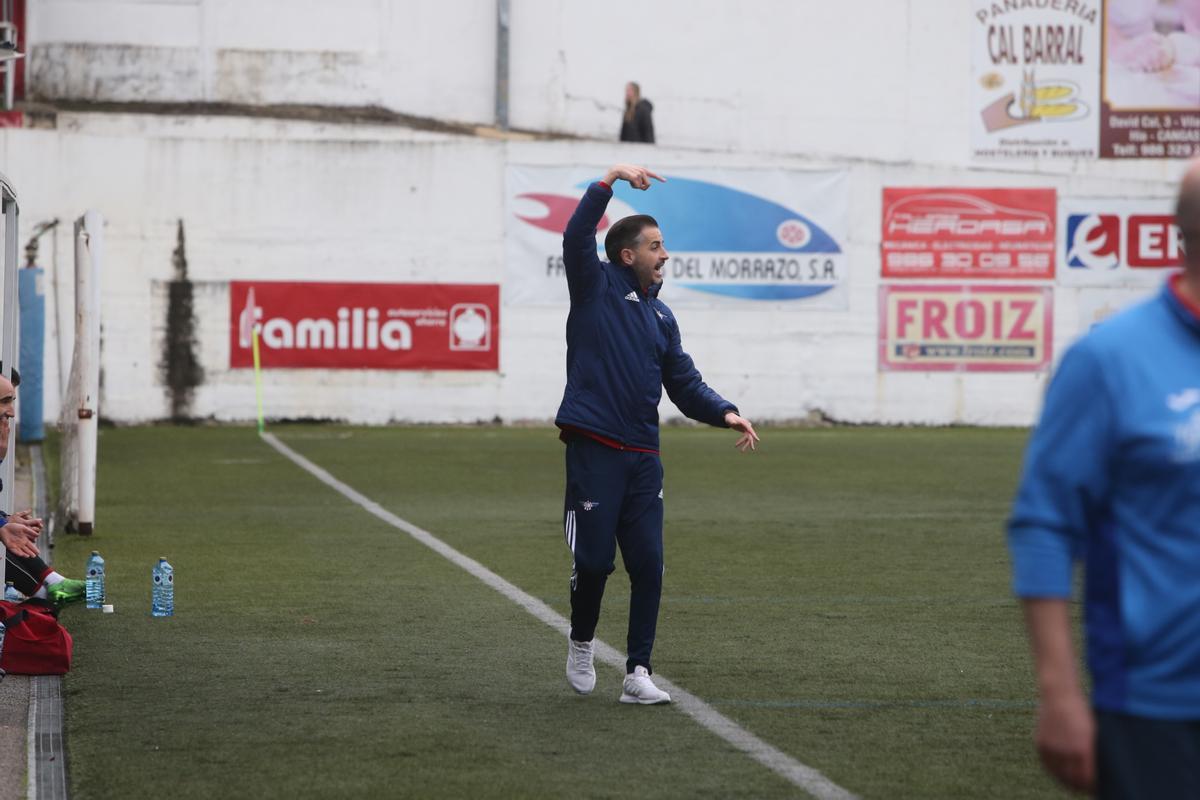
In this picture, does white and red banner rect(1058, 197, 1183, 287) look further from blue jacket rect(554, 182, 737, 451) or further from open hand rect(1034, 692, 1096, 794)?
open hand rect(1034, 692, 1096, 794)

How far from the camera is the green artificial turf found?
6402mm

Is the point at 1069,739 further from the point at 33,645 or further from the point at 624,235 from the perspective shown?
the point at 33,645

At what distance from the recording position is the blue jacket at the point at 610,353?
24.4 feet

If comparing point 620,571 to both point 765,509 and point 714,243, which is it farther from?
point 714,243

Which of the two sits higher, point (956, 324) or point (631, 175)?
point (631, 175)

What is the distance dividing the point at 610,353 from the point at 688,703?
1.40m

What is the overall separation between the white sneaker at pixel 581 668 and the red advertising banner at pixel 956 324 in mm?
23483

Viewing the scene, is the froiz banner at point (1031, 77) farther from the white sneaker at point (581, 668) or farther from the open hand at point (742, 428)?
the white sneaker at point (581, 668)

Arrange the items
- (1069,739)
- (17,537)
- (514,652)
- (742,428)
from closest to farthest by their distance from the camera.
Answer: (1069,739) → (17,537) → (742,428) → (514,652)

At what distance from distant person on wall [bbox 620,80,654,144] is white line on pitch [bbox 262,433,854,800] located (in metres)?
16.2

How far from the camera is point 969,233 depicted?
101 feet

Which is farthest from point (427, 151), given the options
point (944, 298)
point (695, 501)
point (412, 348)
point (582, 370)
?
point (582, 370)

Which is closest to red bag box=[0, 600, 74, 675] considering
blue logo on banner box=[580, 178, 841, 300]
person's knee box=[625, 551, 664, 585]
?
person's knee box=[625, 551, 664, 585]

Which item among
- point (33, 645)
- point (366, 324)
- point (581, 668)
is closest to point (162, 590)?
point (33, 645)
